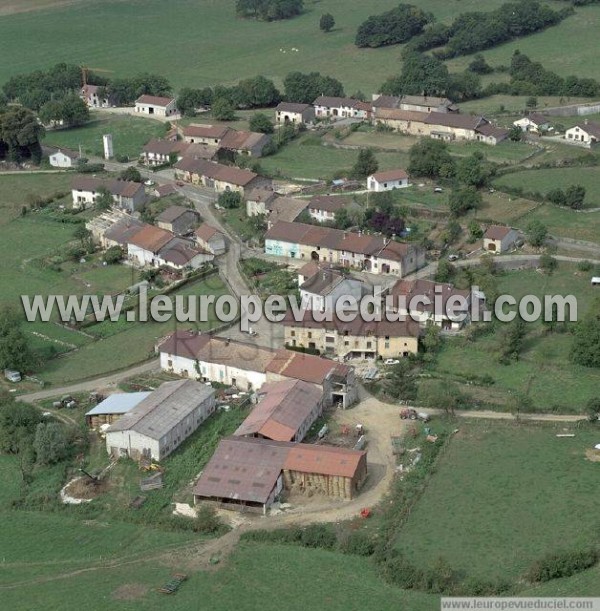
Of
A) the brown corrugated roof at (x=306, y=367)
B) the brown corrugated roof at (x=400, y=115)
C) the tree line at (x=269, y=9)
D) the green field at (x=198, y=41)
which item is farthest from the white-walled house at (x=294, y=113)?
the brown corrugated roof at (x=306, y=367)

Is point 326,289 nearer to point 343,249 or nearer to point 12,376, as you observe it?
point 343,249

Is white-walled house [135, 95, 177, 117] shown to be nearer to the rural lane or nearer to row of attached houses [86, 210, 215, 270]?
row of attached houses [86, 210, 215, 270]

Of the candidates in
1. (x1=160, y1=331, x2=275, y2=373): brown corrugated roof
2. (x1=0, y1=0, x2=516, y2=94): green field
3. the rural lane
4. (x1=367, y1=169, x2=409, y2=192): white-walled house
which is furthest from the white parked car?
(x1=0, y1=0, x2=516, y2=94): green field

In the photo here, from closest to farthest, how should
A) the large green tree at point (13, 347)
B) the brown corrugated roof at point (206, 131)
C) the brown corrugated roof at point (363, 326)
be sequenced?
the large green tree at point (13, 347) → the brown corrugated roof at point (363, 326) → the brown corrugated roof at point (206, 131)

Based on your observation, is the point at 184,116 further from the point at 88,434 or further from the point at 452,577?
the point at 452,577

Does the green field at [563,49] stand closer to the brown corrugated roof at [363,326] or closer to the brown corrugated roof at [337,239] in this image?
the brown corrugated roof at [337,239]

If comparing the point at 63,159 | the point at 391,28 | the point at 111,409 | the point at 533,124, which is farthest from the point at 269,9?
the point at 111,409

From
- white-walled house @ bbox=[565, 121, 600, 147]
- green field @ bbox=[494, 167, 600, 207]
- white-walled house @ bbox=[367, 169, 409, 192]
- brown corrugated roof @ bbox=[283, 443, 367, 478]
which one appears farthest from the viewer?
white-walled house @ bbox=[565, 121, 600, 147]
